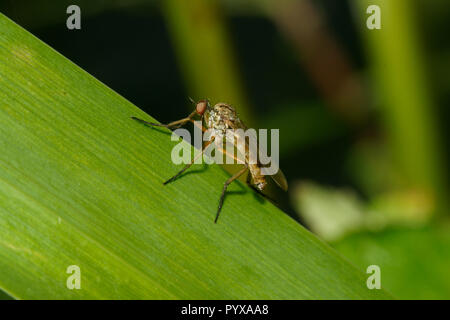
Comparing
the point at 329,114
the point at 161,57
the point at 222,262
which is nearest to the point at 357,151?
the point at 329,114

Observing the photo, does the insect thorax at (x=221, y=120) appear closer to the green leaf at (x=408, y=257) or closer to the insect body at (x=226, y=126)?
the insect body at (x=226, y=126)

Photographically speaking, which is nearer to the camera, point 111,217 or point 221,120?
point 111,217

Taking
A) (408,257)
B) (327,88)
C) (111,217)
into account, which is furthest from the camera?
(327,88)

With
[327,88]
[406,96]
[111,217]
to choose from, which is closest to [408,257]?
[406,96]

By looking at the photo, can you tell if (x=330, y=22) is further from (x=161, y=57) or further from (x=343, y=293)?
(x=343, y=293)

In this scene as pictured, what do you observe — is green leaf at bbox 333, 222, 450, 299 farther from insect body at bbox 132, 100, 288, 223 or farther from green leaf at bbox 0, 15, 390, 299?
green leaf at bbox 0, 15, 390, 299

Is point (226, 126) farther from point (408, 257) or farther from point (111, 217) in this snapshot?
point (408, 257)

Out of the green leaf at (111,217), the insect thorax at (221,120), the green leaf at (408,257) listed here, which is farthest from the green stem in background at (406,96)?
the green leaf at (111,217)
